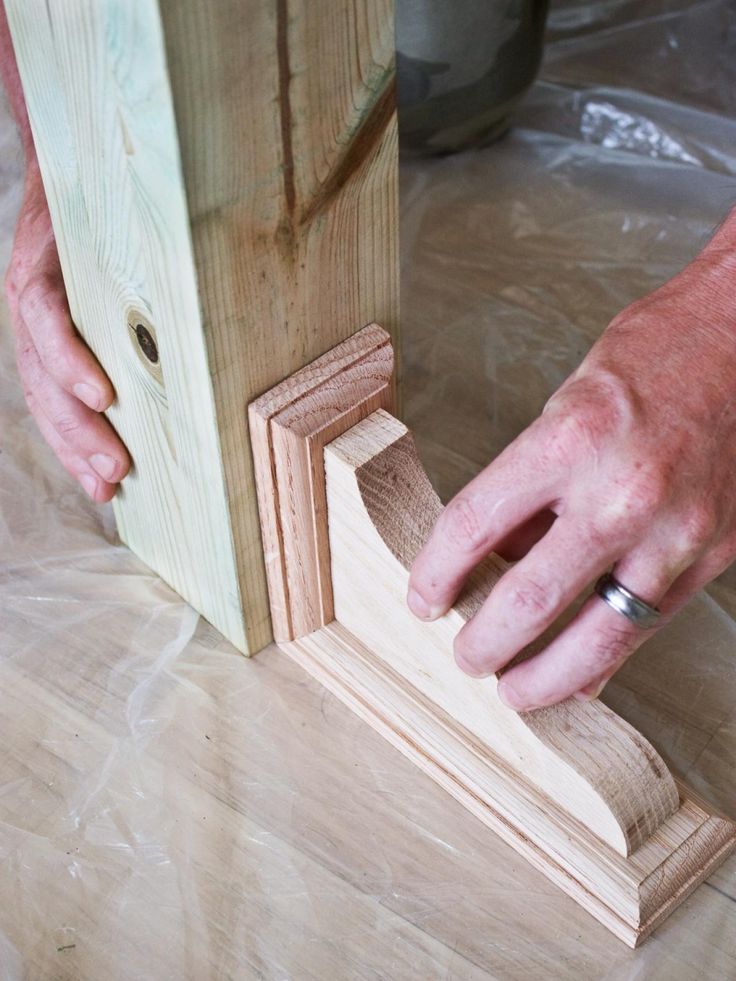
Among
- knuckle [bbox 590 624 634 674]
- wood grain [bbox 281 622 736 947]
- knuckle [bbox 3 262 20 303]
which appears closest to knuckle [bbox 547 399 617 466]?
knuckle [bbox 590 624 634 674]

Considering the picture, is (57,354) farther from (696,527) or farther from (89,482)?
(696,527)

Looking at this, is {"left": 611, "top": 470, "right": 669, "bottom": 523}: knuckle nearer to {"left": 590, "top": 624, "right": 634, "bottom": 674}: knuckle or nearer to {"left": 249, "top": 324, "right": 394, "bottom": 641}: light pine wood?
{"left": 590, "top": 624, "right": 634, "bottom": 674}: knuckle

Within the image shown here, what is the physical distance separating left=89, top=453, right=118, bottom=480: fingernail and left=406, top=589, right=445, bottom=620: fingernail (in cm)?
27

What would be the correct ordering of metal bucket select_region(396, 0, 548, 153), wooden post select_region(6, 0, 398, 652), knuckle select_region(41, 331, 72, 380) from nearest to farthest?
wooden post select_region(6, 0, 398, 652), knuckle select_region(41, 331, 72, 380), metal bucket select_region(396, 0, 548, 153)

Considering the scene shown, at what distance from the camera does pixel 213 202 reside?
1.89ft

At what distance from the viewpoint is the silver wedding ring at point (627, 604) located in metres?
0.61

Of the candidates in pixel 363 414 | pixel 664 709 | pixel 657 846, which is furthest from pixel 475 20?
pixel 657 846

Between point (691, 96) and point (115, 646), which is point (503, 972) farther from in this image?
point (691, 96)

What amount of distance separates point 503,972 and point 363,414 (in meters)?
0.35

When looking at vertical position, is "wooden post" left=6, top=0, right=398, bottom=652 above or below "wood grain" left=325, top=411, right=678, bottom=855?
above

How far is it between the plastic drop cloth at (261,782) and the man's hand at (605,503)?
0.43ft

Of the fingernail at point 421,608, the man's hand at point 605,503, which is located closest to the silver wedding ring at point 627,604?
the man's hand at point 605,503

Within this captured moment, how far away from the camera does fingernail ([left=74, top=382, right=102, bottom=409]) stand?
77 cm

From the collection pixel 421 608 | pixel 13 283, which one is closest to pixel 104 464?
pixel 13 283
